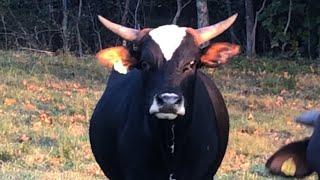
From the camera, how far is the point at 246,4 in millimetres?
27625

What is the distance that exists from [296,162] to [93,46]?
2428 centimetres

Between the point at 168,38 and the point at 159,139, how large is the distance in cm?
87

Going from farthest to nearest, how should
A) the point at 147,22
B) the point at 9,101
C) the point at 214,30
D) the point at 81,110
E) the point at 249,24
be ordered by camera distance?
1. the point at 147,22
2. the point at 249,24
3. the point at 9,101
4. the point at 81,110
5. the point at 214,30

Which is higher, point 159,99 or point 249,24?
point 159,99

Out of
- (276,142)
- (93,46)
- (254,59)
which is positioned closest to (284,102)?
(276,142)

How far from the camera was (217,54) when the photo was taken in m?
7.25

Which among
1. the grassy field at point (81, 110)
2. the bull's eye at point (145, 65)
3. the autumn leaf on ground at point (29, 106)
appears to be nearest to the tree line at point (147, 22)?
the grassy field at point (81, 110)

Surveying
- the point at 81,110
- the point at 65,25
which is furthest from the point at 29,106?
the point at 65,25

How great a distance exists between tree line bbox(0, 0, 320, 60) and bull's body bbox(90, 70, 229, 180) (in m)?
17.1

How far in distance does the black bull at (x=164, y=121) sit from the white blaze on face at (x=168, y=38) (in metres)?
0.03

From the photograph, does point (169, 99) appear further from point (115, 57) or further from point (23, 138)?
point (23, 138)

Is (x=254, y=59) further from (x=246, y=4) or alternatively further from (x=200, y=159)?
(x=200, y=159)

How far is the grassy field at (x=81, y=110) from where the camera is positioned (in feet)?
35.8

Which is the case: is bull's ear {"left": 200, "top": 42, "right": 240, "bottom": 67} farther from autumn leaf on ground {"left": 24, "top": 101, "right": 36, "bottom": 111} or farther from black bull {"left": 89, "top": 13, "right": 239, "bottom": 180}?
autumn leaf on ground {"left": 24, "top": 101, "right": 36, "bottom": 111}
